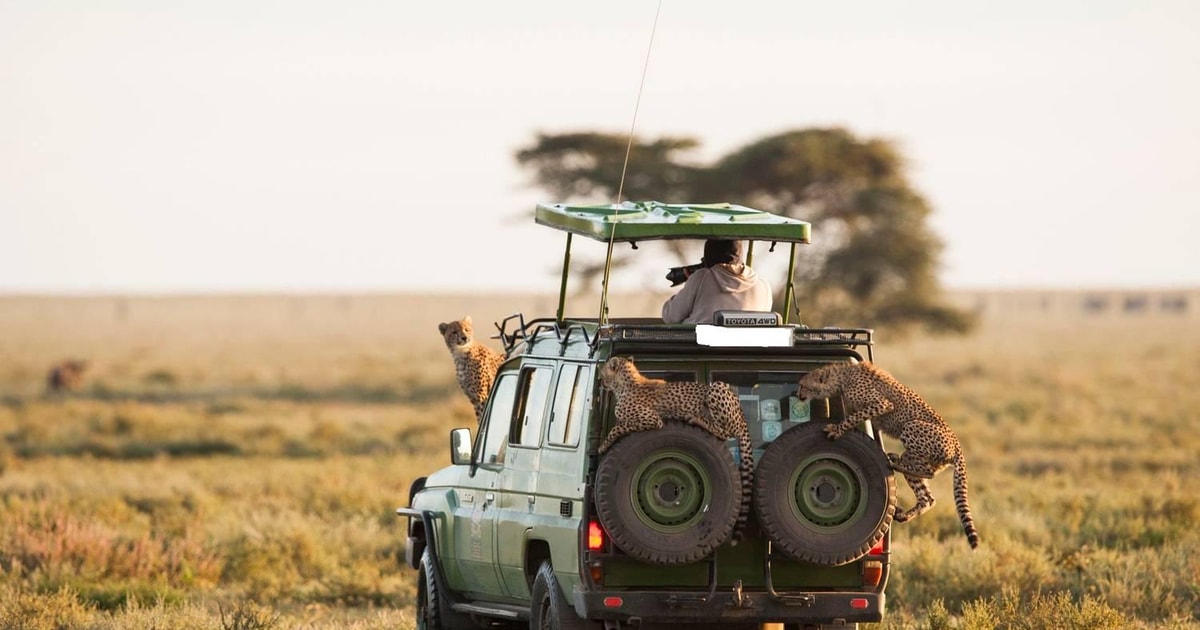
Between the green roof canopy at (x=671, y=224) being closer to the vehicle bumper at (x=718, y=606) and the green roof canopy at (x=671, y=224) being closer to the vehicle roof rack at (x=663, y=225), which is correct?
the vehicle roof rack at (x=663, y=225)

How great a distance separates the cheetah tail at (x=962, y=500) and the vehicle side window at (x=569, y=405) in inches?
70.4

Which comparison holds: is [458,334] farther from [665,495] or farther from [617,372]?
[665,495]

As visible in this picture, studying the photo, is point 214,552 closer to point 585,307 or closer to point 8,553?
point 8,553

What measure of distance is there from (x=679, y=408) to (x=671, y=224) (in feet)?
5.23

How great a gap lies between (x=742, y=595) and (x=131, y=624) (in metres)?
5.37

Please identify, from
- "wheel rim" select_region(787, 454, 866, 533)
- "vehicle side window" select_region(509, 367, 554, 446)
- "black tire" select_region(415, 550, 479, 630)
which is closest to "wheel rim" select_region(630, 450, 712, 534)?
"wheel rim" select_region(787, 454, 866, 533)

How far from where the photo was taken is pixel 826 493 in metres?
9.15

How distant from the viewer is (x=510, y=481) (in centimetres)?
1045

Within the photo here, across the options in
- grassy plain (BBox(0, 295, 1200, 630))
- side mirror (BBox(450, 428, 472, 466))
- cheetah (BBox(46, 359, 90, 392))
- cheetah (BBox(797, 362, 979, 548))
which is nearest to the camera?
cheetah (BBox(797, 362, 979, 548))

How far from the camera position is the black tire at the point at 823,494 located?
904 centimetres

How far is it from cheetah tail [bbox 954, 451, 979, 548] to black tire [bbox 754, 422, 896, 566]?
1.95 ft

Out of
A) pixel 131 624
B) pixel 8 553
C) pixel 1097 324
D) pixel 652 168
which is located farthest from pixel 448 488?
pixel 1097 324

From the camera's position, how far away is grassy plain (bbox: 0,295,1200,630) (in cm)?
1461

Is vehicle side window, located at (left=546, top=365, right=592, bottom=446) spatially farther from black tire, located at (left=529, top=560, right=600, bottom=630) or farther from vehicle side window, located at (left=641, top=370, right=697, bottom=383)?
black tire, located at (left=529, top=560, right=600, bottom=630)
